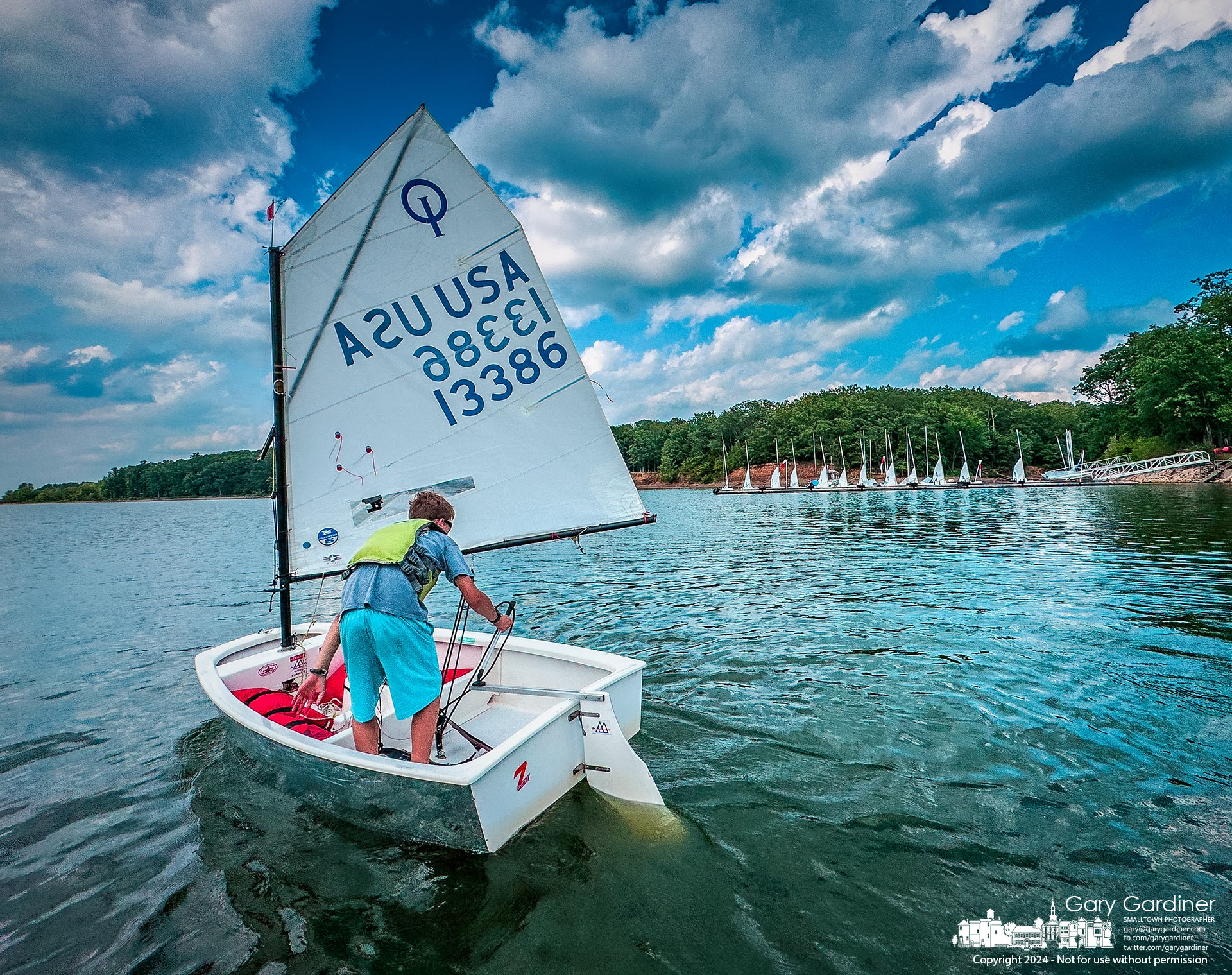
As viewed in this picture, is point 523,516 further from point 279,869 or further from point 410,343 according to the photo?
point 279,869

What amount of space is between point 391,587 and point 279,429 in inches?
99.8

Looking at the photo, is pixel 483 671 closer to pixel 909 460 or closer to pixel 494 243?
pixel 494 243

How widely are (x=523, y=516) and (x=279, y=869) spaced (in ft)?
10.4

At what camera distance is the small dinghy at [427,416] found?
510cm

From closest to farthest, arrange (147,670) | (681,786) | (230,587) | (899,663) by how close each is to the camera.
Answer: (681,786), (899,663), (147,670), (230,587)

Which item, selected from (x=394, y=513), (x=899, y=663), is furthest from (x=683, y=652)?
(x=394, y=513)

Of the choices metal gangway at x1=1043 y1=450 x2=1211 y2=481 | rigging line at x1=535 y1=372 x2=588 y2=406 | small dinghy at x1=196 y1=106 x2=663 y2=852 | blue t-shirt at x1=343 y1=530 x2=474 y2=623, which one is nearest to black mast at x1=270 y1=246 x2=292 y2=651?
small dinghy at x1=196 y1=106 x2=663 y2=852

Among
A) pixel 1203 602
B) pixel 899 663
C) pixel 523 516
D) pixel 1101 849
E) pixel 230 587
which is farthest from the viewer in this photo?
pixel 230 587

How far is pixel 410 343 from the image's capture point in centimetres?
536

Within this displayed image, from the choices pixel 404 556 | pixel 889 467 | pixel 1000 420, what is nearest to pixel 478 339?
pixel 404 556

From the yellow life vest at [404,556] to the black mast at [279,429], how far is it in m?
1.87

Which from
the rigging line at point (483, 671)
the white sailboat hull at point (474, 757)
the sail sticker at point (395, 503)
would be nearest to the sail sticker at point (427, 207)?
the sail sticker at point (395, 503)

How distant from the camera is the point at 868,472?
309 ft

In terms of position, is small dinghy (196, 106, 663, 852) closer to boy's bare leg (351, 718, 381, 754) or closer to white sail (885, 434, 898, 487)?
boy's bare leg (351, 718, 381, 754)
